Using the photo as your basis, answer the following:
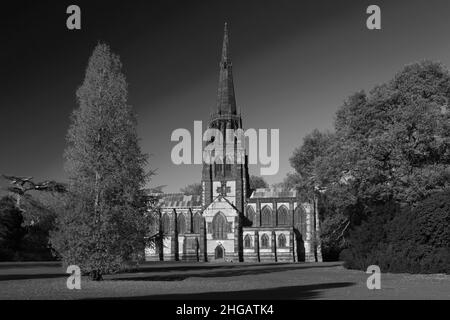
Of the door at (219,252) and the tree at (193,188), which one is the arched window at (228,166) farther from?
the tree at (193,188)

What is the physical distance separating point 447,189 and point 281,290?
1595 centimetres

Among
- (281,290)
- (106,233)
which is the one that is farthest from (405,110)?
(106,233)

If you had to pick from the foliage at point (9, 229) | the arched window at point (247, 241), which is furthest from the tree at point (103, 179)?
the arched window at point (247, 241)

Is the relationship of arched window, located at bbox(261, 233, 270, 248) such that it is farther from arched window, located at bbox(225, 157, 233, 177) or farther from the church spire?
the church spire

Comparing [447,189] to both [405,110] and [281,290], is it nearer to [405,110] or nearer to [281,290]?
[405,110]

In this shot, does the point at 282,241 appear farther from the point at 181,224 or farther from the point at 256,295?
the point at 256,295

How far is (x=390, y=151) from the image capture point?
34375mm

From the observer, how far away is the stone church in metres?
76.8

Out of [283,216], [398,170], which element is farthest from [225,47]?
[398,170]

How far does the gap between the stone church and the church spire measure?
0.19 m

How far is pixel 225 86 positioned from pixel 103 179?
65.0m

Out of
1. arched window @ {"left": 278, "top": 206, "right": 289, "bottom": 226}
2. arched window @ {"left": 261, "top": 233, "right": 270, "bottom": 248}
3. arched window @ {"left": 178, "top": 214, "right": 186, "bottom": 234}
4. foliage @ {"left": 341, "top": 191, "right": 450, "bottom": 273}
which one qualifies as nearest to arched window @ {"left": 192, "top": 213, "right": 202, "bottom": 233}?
arched window @ {"left": 178, "top": 214, "right": 186, "bottom": 234}

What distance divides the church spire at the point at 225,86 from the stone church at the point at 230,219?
185 millimetres

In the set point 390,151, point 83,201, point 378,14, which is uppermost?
point 378,14
